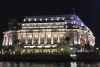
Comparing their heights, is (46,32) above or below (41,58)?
above

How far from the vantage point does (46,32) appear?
17300 cm

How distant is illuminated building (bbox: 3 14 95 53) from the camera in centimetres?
16825

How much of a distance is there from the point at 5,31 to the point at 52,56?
82.4 metres

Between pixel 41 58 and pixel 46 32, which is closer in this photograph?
pixel 41 58

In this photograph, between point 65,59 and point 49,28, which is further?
point 49,28

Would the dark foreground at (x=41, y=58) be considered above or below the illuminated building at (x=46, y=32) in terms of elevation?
below

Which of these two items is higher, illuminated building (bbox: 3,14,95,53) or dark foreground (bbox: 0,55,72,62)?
illuminated building (bbox: 3,14,95,53)

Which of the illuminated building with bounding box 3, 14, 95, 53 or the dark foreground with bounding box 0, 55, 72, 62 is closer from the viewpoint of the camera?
the dark foreground with bounding box 0, 55, 72, 62

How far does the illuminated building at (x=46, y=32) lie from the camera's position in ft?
552

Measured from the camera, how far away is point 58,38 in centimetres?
17225

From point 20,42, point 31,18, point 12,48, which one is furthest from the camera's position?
point 31,18

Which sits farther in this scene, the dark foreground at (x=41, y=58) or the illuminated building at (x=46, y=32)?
the illuminated building at (x=46, y=32)

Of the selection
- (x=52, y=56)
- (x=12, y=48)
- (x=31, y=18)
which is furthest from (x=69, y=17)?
(x=52, y=56)

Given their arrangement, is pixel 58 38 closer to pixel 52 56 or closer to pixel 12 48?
pixel 12 48
